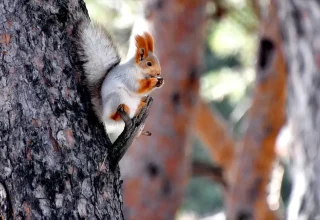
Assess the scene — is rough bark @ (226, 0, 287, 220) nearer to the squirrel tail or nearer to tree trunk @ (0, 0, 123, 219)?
the squirrel tail

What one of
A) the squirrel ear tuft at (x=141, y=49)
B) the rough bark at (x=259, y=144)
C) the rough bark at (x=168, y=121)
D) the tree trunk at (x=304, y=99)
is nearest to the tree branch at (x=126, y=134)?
the squirrel ear tuft at (x=141, y=49)

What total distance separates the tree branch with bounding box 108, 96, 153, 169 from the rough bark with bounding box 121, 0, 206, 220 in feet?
10.3

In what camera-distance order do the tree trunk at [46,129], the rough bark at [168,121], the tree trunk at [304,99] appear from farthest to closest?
the rough bark at [168,121] → the tree trunk at [304,99] → the tree trunk at [46,129]

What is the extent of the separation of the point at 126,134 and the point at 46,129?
0.58ft

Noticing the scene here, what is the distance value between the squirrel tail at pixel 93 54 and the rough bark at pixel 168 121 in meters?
3.11

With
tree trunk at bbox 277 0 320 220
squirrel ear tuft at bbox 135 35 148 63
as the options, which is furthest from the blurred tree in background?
squirrel ear tuft at bbox 135 35 148 63

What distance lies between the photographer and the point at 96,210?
5.13ft

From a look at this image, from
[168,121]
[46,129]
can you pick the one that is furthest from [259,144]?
[46,129]

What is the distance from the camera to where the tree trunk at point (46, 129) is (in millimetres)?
1528

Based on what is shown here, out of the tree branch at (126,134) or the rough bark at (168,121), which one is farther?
the rough bark at (168,121)

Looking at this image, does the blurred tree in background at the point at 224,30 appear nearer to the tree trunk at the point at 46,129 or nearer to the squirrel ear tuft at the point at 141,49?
the squirrel ear tuft at the point at 141,49

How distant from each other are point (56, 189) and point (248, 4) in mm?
5239

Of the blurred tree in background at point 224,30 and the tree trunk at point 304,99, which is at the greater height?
the blurred tree in background at point 224,30

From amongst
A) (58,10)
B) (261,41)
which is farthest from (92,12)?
(58,10)
